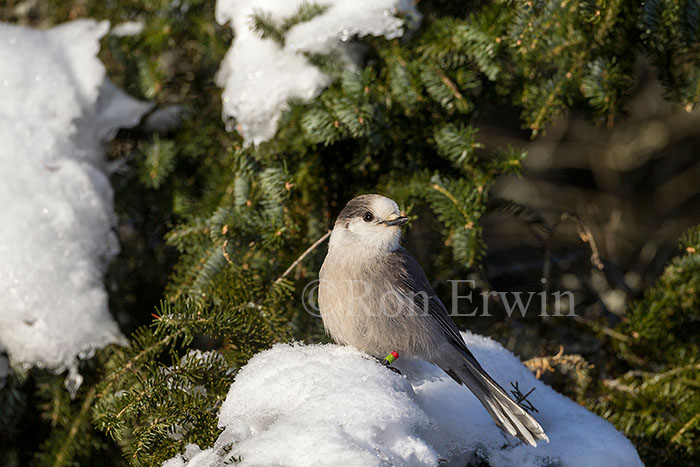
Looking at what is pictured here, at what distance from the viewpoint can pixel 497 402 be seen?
A: 2025 mm

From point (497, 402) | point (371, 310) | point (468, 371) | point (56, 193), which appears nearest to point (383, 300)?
point (371, 310)

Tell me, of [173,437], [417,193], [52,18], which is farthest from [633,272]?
[52,18]

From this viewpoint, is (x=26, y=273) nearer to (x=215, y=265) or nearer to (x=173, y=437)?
(x=215, y=265)

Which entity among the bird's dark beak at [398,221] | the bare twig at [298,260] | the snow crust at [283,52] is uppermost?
the snow crust at [283,52]

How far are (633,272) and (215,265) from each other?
104 inches

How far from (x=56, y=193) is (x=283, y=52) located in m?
1.05

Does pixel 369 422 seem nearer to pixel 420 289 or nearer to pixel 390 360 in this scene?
pixel 390 360

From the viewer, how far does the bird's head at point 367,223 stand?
2.38 metres

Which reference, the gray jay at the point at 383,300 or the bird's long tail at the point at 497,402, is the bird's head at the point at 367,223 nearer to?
the gray jay at the point at 383,300

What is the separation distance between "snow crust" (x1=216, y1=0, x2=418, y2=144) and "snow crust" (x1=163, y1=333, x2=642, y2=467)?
3.28 ft

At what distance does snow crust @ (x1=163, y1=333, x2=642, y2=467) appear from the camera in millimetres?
1536

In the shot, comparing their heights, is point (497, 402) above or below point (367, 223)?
below

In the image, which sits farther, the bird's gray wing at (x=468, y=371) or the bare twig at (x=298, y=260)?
the bare twig at (x=298, y=260)

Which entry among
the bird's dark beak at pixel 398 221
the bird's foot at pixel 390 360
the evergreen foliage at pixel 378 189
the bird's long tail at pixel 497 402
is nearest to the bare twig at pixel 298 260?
the evergreen foliage at pixel 378 189
